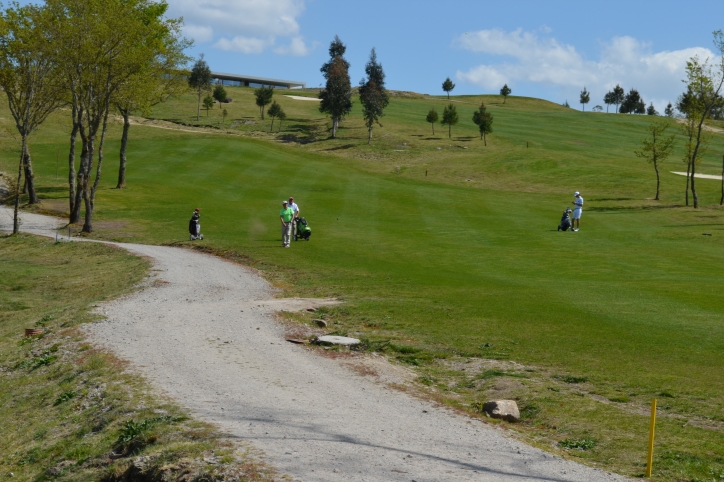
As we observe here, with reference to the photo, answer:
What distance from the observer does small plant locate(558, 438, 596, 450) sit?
12.3 meters

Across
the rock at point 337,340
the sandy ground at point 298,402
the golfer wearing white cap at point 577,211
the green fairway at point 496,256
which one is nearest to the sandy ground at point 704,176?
the green fairway at point 496,256

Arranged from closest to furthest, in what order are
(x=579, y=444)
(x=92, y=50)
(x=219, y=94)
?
(x=579, y=444) → (x=92, y=50) → (x=219, y=94)

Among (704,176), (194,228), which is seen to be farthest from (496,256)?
(704,176)

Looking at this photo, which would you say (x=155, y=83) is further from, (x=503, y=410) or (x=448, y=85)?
(x=448, y=85)

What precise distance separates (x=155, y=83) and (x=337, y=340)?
139 ft

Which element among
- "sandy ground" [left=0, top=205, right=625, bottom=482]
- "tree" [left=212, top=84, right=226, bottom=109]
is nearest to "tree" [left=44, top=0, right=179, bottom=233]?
"sandy ground" [left=0, top=205, right=625, bottom=482]

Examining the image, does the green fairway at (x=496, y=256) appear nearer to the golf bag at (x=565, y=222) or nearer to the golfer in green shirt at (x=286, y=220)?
the golfer in green shirt at (x=286, y=220)

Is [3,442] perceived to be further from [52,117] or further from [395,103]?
[395,103]

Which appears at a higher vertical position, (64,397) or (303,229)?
(303,229)

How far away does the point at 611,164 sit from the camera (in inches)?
3356

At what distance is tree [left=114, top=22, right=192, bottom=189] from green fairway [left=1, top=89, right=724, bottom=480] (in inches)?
287

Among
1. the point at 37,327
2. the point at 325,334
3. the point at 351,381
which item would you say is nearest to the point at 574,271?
the point at 325,334

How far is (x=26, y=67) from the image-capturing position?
4509 centimetres

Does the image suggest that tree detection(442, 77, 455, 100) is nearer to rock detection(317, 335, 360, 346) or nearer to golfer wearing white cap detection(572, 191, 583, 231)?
golfer wearing white cap detection(572, 191, 583, 231)
